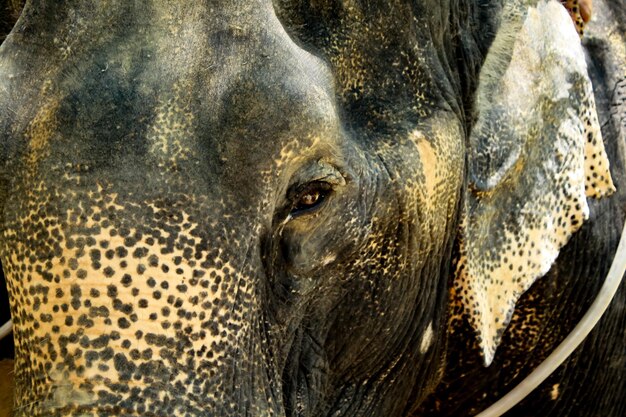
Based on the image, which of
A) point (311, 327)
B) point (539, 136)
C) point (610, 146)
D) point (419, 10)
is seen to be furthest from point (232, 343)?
point (610, 146)

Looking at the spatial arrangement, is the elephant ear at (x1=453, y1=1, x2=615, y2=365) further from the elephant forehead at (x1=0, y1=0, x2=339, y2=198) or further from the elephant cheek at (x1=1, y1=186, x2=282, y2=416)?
the elephant cheek at (x1=1, y1=186, x2=282, y2=416)

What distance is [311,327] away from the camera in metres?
1.92

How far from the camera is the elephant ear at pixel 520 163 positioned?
6.95 ft

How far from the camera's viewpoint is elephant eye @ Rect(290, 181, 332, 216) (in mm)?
1771

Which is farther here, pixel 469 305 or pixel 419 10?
pixel 469 305

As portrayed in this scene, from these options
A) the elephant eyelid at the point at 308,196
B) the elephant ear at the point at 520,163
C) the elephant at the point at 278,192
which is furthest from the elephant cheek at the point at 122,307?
the elephant ear at the point at 520,163

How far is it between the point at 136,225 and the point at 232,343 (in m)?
0.20

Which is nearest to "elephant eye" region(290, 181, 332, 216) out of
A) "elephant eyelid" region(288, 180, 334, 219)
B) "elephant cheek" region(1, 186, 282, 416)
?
"elephant eyelid" region(288, 180, 334, 219)

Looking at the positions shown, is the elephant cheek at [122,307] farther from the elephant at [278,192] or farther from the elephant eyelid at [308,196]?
the elephant eyelid at [308,196]

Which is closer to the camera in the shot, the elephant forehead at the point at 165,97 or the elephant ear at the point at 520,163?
the elephant forehead at the point at 165,97

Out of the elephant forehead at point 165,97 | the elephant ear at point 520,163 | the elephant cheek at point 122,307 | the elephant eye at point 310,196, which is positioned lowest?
the elephant ear at point 520,163

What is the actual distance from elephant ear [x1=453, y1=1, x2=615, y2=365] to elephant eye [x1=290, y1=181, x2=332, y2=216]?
39cm

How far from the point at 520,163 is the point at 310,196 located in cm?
52

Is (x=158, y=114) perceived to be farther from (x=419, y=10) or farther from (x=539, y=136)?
(x=539, y=136)
